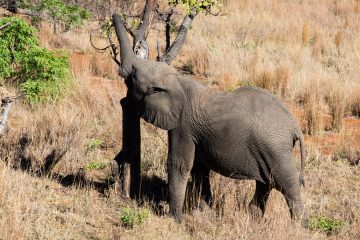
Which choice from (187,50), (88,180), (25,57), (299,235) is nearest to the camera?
(299,235)

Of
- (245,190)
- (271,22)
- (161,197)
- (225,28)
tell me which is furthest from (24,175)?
(271,22)

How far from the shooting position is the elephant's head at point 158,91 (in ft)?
17.6

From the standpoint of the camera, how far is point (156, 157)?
7129mm

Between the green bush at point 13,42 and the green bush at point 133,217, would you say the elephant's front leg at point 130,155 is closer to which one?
the green bush at point 133,217

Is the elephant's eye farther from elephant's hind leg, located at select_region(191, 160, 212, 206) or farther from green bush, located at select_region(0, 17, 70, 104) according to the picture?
green bush, located at select_region(0, 17, 70, 104)

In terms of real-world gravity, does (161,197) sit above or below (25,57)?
below

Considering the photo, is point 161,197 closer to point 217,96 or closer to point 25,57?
point 217,96

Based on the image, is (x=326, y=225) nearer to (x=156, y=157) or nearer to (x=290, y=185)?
(x=290, y=185)

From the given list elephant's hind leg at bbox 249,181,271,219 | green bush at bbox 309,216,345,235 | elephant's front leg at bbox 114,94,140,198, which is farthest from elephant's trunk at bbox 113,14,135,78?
green bush at bbox 309,216,345,235

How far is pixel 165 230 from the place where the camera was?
197 inches

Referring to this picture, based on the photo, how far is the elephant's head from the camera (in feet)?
17.6

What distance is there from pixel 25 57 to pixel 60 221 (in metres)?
3.95

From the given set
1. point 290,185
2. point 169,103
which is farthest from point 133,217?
point 290,185

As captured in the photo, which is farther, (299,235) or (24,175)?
(24,175)
